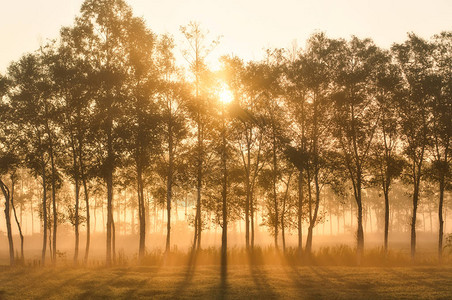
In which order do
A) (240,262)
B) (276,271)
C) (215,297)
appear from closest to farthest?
(215,297)
(276,271)
(240,262)

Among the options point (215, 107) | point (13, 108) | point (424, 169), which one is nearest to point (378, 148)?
point (424, 169)

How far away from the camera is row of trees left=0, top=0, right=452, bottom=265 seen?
43469mm

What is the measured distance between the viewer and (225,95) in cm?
4578

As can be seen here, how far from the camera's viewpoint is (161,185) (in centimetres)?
4678

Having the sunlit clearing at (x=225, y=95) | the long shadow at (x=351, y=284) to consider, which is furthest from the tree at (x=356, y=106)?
the long shadow at (x=351, y=284)

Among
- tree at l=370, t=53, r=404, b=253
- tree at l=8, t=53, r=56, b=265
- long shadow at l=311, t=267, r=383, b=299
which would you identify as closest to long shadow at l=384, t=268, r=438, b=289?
long shadow at l=311, t=267, r=383, b=299

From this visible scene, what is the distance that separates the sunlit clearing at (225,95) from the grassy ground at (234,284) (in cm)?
1824

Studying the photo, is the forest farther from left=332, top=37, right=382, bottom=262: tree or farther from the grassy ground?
the grassy ground

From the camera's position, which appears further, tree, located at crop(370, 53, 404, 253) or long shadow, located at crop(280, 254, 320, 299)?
→ tree, located at crop(370, 53, 404, 253)

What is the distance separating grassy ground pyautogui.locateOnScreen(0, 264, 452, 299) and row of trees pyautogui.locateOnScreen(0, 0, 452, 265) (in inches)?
454

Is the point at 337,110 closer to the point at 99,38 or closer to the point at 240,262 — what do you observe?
the point at 240,262

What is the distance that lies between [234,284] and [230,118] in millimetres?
21853

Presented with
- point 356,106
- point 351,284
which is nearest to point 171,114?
point 356,106

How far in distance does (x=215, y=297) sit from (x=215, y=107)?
24572 millimetres
